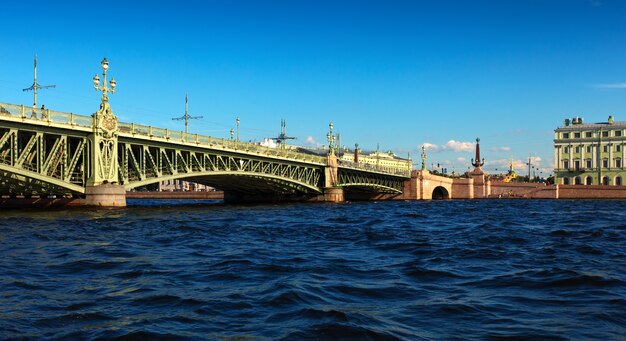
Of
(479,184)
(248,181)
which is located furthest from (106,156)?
(479,184)

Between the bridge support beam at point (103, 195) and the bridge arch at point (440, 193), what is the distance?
69687mm

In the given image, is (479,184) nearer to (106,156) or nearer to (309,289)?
(106,156)

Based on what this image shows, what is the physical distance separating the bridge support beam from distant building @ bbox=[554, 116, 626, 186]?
94.6m

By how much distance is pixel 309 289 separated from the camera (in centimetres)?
973

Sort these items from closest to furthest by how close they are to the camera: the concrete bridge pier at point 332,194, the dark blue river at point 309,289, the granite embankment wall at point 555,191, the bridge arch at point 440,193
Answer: the dark blue river at point 309,289 < the concrete bridge pier at point 332,194 < the granite embankment wall at point 555,191 < the bridge arch at point 440,193

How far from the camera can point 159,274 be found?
11195 mm

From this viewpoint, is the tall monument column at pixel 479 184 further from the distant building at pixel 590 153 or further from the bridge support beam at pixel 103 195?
the bridge support beam at pixel 103 195

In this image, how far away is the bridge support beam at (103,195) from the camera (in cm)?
3597

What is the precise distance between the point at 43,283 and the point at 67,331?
360 cm

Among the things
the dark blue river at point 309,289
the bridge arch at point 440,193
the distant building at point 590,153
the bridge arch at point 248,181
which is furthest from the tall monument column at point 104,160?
the distant building at point 590,153

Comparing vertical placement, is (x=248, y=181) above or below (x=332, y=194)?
above

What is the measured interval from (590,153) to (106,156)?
96.3 metres

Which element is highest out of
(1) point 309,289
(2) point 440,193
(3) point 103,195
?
(3) point 103,195

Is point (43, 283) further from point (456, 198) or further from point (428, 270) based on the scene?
point (456, 198)
